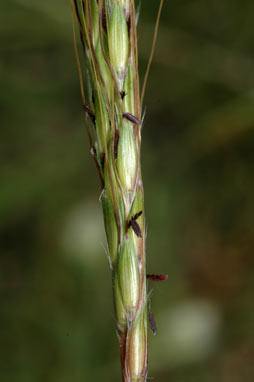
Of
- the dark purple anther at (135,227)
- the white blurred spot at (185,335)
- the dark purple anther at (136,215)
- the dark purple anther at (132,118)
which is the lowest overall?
the white blurred spot at (185,335)

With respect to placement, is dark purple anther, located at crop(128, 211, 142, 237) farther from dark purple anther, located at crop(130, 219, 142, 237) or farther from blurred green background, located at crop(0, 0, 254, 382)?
blurred green background, located at crop(0, 0, 254, 382)

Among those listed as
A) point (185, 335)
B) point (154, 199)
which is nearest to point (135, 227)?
point (185, 335)

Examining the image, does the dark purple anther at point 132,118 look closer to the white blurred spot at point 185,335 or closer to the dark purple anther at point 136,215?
the dark purple anther at point 136,215

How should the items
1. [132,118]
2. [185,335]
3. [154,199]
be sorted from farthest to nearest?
[154,199] → [185,335] → [132,118]

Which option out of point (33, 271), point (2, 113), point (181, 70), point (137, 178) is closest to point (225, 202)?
point (181, 70)

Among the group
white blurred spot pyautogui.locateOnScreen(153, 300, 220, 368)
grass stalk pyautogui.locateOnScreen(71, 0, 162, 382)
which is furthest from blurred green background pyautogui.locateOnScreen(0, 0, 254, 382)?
grass stalk pyautogui.locateOnScreen(71, 0, 162, 382)

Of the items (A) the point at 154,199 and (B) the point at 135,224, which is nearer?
(B) the point at 135,224

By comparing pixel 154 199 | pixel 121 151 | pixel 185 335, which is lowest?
pixel 185 335

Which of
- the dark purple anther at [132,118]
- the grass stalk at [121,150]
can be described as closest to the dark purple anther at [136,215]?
the grass stalk at [121,150]

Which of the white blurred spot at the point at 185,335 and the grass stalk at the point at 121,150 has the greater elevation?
the grass stalk at the point at 121,150

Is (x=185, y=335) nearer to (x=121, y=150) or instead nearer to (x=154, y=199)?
(x=154, y=199)
